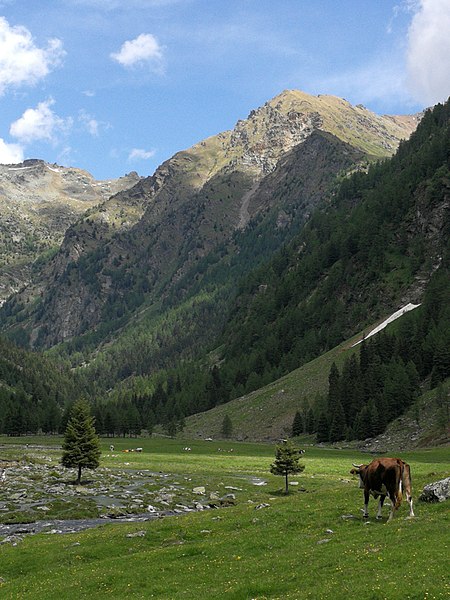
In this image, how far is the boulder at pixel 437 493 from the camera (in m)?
31.7

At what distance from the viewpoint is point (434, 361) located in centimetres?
13400

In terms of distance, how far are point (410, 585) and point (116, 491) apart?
51.5 m

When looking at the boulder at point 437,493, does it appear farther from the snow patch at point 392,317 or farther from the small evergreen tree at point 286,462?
the snow patch at point 392,317

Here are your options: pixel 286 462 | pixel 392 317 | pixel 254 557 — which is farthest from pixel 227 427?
pixel 254 557

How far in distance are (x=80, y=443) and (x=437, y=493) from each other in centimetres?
5142

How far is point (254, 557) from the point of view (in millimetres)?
27547

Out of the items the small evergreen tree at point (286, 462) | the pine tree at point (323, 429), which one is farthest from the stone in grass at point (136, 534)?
the pine tree at point (323, 429)

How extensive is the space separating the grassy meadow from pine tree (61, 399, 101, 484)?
1181 inches

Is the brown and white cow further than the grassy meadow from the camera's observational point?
Yes

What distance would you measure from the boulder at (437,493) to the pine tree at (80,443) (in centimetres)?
4954

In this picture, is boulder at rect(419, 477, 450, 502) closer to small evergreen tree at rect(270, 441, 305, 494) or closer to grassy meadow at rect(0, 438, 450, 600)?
grassy meadow at rect(0, 438, 450, 600)

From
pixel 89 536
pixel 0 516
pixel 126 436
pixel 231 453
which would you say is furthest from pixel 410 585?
pixel 126 436

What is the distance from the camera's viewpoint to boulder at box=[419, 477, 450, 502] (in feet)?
104

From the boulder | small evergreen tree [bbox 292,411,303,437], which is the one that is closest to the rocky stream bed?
the boulder
